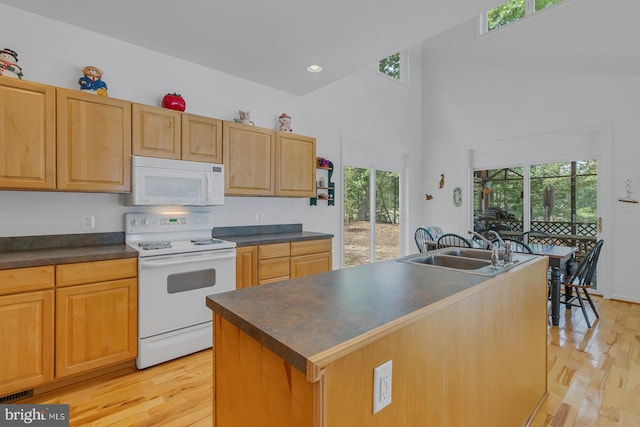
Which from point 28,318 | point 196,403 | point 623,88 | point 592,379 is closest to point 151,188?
point 28,318

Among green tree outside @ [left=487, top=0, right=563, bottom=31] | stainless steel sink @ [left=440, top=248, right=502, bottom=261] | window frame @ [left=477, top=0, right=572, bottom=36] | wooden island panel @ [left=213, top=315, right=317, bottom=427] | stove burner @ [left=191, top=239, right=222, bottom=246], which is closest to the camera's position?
wooden island panel @ [left=213, top=315, right=317, bottom=427]

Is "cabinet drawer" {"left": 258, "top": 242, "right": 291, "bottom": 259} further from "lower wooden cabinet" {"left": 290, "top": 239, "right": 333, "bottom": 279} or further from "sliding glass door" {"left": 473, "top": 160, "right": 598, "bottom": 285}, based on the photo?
"sliding glass door" {"left": 473, "top": 160, "right": 598, "bottom": 285}

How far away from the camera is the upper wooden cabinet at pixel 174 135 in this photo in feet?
8.77

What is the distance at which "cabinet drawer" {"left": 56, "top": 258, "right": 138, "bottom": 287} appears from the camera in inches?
82.8

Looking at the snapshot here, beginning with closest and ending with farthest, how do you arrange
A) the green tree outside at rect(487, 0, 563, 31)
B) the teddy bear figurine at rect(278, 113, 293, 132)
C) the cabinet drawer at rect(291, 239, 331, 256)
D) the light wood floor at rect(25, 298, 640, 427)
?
the light wood floor at rect(25, 298, 640, 427), the cabinet drawer at rect(291, 239, 331, 256), the teddy bear figurine at rect(278, 113, 293, 132), the green tree outside at rect(487, 0, 563, 31)

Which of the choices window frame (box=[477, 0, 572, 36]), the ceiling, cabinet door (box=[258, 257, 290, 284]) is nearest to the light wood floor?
cabinet door (box=[258, 257, 290, 284])

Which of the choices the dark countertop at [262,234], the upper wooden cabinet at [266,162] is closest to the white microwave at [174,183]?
the upper wooden cabinet at [266,162]

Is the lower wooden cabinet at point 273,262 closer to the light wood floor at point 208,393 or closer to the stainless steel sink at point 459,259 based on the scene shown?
the light wood floor at point 208,393

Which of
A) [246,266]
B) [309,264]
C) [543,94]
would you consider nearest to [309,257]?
[309,264]

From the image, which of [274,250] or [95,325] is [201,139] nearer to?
[274,250]

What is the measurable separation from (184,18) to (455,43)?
5.26m

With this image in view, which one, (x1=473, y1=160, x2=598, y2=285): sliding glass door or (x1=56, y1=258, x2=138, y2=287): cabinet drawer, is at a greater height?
(x1=473, y1=160, x2=598, y2=285): sliding glass door

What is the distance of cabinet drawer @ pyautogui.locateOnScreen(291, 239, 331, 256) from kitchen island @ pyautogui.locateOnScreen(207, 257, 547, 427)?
70.0 inches

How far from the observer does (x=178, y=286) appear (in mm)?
2594
